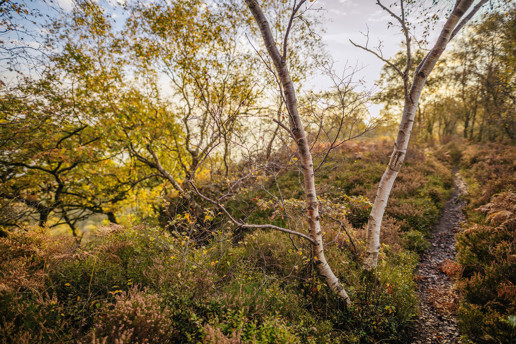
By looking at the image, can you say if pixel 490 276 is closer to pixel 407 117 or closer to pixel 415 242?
pixel 415 242

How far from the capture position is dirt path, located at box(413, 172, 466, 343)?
150 inches

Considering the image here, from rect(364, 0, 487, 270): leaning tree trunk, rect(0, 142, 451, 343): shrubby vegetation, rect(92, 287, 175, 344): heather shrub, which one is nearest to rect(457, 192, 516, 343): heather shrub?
rect(0, 142, 451, 343): shrubby vegetation

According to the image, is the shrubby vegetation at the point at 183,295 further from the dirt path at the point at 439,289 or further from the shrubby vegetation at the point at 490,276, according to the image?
the shrubby vegetation at the point at 490,276

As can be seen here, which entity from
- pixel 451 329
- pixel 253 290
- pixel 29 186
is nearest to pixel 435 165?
pixel 451 329

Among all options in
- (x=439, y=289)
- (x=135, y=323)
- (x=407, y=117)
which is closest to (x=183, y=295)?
(x=135, y=323)

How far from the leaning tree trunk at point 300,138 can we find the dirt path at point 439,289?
1861mm

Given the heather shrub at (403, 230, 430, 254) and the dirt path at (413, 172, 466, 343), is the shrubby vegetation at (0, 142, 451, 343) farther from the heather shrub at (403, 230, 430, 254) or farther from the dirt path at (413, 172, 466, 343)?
the heather shrub at (403, 230, 430, 254)

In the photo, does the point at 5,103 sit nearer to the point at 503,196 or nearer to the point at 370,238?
the point at 370,238

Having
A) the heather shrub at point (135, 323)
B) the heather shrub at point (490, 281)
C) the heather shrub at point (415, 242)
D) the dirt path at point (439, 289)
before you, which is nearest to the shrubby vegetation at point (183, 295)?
the heather shrub at point (135, 323)

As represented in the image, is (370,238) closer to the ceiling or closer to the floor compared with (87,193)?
closer to the floor

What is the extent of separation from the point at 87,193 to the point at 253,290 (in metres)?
9.25

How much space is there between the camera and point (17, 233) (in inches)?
170

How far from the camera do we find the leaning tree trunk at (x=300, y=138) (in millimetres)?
2662

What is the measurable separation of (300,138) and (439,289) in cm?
561
